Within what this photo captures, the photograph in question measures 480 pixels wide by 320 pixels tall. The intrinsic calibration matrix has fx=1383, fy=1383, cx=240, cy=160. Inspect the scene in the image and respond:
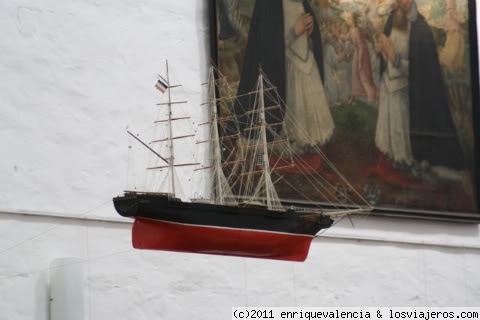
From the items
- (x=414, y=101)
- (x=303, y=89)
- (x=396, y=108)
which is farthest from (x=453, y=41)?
(x=303, y=89)

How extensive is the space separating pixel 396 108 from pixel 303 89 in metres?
0.79

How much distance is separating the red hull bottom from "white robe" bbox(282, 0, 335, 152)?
1622mm

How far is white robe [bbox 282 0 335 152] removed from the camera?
32.3 feet

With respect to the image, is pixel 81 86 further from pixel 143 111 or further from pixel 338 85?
pixel 338 85

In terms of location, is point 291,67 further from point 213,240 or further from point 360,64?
point 213,240

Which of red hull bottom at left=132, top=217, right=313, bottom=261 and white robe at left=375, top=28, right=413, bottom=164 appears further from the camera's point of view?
white robe at left=375, top=28, right=413, bottom=164

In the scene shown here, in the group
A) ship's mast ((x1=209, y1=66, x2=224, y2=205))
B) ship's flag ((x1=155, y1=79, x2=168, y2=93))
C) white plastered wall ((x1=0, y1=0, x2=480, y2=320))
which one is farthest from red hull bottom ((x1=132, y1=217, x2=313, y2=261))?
white plastered wall ((x1=0, y1=0, x2=480, y2=320))

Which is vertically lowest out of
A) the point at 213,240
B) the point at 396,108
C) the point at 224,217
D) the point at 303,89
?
the point at 213,240

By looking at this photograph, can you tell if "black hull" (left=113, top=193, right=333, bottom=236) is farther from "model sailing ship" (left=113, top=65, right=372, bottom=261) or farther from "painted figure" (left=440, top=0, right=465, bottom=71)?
"painted figure" (left=440, top=0, right=465, bottom=71)

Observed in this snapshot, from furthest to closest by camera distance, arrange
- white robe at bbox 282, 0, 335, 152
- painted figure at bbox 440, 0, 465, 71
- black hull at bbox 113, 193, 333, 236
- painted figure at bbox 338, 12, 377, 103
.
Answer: painted figure at bbox 440, 0, 465, 71 < painted figure at bbox 338, 12, 377, 103 < white robe at bbox 282, 0, 335, 152 < black hull at bbox 113, 193, 333, 236

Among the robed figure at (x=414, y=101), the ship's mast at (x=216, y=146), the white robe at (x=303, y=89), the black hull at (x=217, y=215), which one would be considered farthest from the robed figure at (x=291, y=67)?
the black hull at (x=217, y=215)

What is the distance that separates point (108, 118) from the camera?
9.17m

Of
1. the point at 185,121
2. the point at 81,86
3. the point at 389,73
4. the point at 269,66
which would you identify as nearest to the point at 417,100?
the point at 389,73

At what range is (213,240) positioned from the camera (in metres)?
8.07
